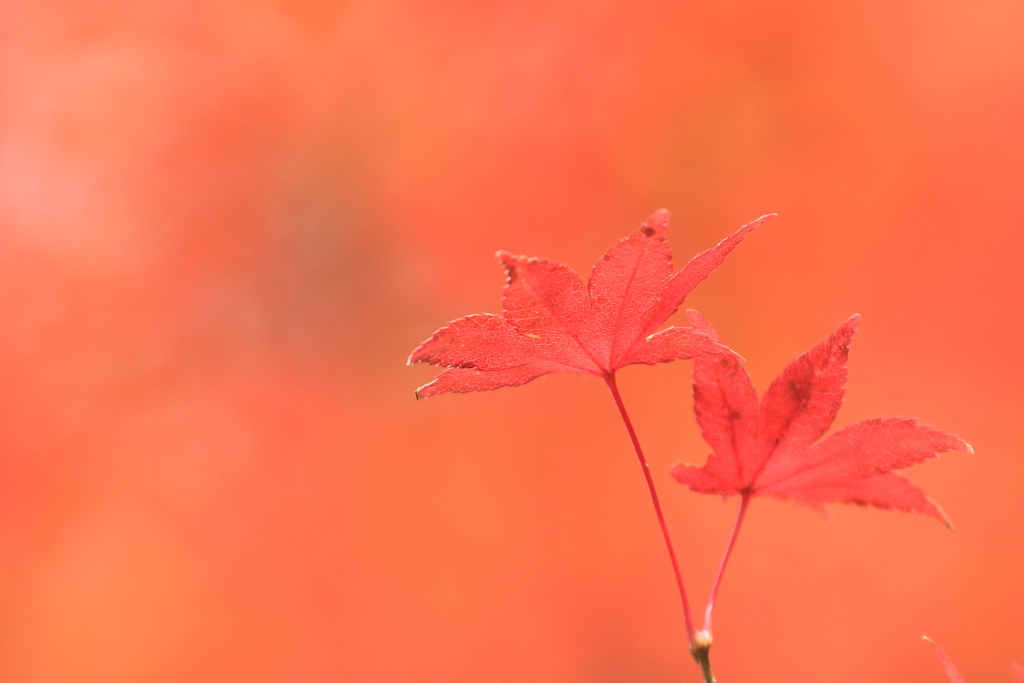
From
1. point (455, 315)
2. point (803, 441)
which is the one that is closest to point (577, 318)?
point (803, 441)

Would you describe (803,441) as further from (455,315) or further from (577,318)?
(455,315)

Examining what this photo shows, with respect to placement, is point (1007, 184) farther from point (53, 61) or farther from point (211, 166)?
point (53, 61)

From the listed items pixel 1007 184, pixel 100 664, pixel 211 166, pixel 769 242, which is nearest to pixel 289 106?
pixel 211 166

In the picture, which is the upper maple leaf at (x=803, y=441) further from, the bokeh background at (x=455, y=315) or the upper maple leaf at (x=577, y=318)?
the bokeh background at (x=455, y=315)

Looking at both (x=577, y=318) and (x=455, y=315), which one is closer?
(x=577, y=318)

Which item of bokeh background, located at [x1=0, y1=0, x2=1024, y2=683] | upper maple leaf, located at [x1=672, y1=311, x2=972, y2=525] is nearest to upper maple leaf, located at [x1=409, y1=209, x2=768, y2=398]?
upper maple leaf, located at [x1=672, y1=311, x2=972, y2=525]

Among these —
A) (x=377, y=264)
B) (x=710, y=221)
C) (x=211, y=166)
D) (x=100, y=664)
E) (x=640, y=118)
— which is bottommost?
→ (x=100, y=664)

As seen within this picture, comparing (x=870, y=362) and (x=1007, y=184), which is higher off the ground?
(x=1007, y=184)
